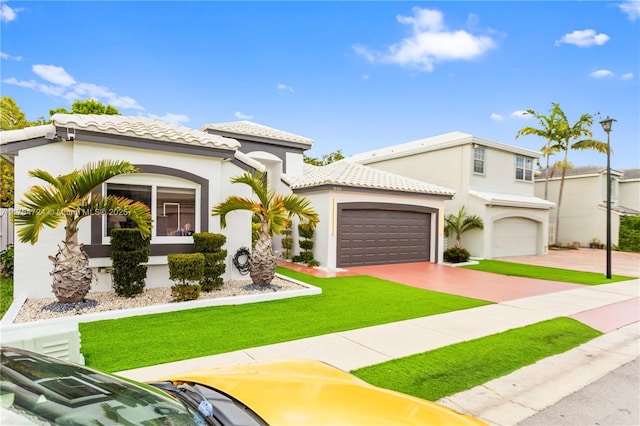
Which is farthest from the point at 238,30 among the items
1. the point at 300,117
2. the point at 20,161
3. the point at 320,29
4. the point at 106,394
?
the point at 106,394

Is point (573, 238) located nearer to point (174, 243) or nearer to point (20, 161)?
point (174, 243)


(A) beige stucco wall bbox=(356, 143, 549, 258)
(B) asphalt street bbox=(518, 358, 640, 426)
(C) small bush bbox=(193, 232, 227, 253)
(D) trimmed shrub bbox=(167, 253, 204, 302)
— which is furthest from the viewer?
(A) beige stucco wall bbox=(356, 143, 549, 258)

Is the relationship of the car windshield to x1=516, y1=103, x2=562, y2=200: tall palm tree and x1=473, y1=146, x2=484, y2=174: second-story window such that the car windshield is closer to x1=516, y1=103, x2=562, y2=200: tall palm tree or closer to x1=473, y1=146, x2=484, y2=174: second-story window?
x1=473, y1=146, x2=484, y2=174: second-story window

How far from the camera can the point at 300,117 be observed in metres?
23.8

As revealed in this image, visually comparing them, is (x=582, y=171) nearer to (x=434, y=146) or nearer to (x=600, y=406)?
(x=434, y=146)

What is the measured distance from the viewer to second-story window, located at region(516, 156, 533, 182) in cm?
2125

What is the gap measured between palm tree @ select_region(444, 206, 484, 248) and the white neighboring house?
29 centimetres

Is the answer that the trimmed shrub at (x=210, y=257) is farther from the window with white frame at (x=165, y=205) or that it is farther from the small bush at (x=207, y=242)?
the window with white frame at (x=165, y=205)

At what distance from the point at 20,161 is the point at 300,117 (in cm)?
1823

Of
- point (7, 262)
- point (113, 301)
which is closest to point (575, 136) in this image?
point (113, 301)

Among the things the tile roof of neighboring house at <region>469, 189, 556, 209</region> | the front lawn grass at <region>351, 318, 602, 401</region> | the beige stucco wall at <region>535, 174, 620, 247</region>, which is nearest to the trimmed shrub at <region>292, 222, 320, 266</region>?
the front lawn grass at <region>351, 318, 602, 401</region>

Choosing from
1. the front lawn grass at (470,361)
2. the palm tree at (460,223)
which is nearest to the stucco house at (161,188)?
the front lawn grass at (470,361)

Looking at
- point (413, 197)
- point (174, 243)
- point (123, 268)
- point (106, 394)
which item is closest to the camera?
point (106, 394)

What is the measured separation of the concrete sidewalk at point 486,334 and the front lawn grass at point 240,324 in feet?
1.04
